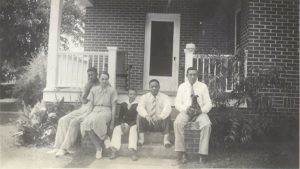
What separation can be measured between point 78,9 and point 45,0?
24.3 feet

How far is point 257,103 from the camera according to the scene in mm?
6863

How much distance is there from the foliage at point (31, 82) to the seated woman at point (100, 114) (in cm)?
298

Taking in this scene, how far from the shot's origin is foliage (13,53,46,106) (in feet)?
30.0

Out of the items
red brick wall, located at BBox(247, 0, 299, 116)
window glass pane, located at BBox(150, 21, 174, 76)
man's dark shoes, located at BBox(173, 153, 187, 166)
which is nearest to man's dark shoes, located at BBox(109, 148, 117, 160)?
man's dark shoes, located at BBox(173, 153, 187, 166)

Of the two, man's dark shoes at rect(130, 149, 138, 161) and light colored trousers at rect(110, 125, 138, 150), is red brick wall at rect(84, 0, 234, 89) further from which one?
man's dark shoes at rect(130, 149, 138, 161)

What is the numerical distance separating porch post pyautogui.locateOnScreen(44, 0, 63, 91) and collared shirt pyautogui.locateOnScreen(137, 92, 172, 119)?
7.25 ft

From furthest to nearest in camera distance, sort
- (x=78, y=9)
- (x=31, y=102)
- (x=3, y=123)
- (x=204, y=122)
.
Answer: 1. (x=78, y=9)
2. (x=31, y=102)
3. (x=3, y=123)
4. (x=204, y=122)

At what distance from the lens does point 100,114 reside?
612 cm

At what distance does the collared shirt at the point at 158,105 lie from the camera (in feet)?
20.2

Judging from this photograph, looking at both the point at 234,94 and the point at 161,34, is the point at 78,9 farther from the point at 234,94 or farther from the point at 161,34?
the point at 234,94

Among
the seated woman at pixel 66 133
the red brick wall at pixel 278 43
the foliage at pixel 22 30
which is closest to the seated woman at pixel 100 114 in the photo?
the seated woman at pixel 66 133

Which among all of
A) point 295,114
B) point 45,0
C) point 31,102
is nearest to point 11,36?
point 31,102

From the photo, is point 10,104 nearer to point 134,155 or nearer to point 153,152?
point 134,155

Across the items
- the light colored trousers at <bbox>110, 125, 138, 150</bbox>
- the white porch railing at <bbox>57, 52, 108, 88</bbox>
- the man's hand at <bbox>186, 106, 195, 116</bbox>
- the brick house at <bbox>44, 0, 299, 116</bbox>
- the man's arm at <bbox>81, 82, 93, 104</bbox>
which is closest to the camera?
the light colored trousers at <bbox>110, 125, 138, 150</bbox>
